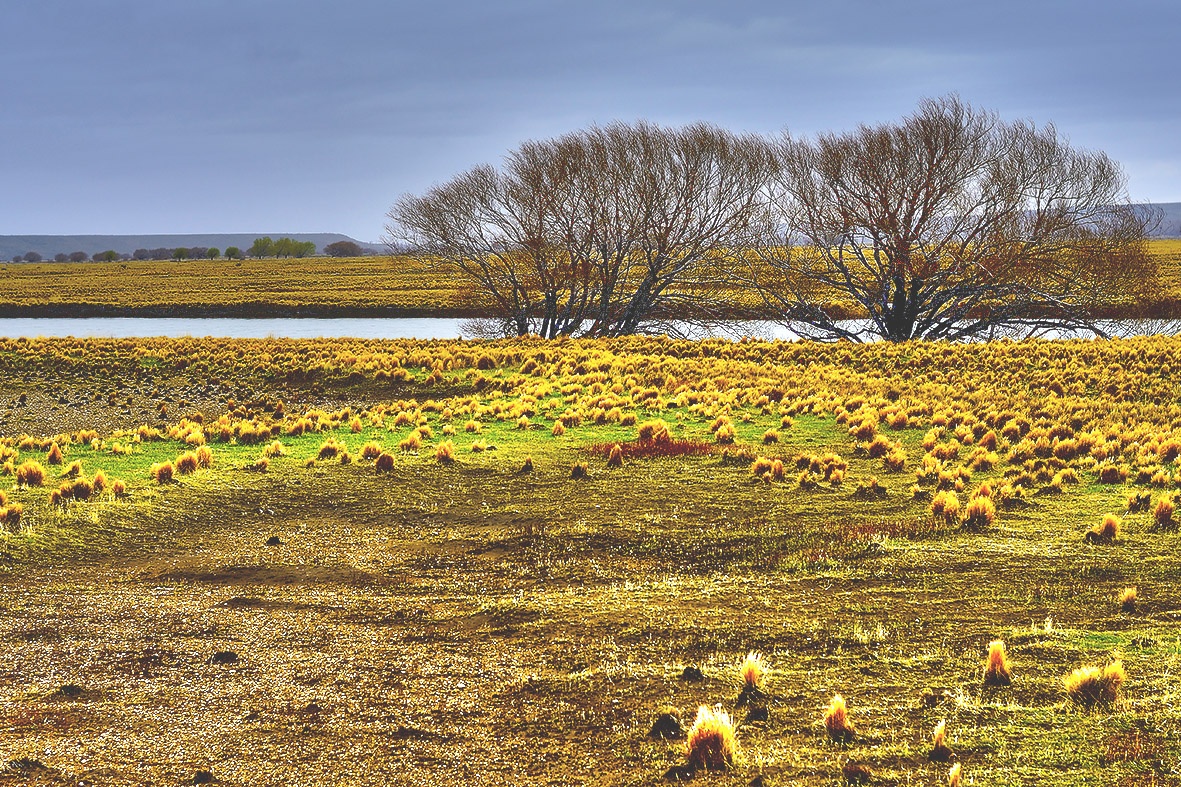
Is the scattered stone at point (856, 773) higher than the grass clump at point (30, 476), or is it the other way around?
the grass clump at point (30, 476)

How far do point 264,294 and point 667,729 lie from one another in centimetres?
8384

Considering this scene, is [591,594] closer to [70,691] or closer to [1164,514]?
[70,691]

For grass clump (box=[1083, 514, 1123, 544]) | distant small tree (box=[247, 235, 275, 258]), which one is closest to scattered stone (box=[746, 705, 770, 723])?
grass clump (box=[1083, 514, 1123, 544])

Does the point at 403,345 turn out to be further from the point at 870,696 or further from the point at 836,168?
the point at 870,696

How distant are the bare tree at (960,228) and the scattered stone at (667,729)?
3741 centimetres

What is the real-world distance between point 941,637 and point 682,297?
4222 centimetres

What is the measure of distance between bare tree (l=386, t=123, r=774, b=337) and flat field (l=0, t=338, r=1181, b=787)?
85.7ft

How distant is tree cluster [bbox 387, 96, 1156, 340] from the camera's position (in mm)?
40094

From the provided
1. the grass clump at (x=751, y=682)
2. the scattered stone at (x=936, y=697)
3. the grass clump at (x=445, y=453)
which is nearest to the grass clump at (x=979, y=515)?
the scattered stone at (x=936, y=697)

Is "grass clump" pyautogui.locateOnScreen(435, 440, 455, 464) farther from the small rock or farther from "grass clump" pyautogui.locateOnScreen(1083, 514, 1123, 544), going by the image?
the small rock

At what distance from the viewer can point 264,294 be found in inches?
3305

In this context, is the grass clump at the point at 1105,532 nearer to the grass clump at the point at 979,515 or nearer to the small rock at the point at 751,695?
the grass clump at the point at 979,515

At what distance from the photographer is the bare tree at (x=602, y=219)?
44.9m

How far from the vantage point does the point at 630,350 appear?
104 ft
